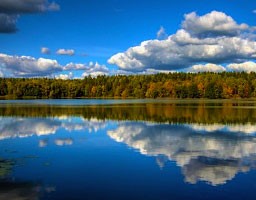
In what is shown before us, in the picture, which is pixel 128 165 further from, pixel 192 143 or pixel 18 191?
pixel 192 143

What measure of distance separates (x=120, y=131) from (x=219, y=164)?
14455 millimetres

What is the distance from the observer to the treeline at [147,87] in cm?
14950

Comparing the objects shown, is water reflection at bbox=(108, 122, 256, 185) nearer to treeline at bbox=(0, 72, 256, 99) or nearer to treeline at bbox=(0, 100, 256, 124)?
treeline at bbox=(0, 100, 256, 124)

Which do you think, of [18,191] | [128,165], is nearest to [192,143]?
[128,165]

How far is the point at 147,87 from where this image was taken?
173750mm

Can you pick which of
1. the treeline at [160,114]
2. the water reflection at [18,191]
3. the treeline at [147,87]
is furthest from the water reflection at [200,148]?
the treeline at [147,87]

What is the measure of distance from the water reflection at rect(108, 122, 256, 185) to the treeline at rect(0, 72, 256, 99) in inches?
4698

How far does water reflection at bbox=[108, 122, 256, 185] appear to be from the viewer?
1602cm

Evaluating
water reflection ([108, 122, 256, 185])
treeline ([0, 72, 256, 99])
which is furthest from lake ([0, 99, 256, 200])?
treeline ([0, 72, 256, 99])

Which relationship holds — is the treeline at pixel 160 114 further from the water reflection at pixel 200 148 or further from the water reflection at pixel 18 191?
the water reflection at pixel 18 191

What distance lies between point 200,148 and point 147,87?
498 ft

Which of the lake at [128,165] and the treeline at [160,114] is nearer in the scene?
the lake at [128,165]

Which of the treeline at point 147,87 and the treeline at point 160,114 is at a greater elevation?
the treeline at point 147,87

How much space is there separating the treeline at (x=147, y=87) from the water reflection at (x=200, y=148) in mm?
119326
